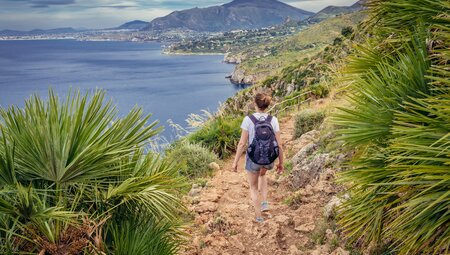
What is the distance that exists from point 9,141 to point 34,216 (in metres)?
0.71

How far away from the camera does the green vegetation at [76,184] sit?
116 inches

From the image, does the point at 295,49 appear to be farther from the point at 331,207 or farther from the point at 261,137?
the point at 331,207

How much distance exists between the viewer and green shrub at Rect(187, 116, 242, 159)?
11273 millimetres

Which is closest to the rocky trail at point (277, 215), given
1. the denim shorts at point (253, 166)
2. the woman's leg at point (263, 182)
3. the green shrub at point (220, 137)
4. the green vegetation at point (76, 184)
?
the woman's leg at point (263, 182)

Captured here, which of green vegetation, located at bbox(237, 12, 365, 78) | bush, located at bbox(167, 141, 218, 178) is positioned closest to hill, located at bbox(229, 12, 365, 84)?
green vegetation, located at bbox(237, 12, 365, 78)

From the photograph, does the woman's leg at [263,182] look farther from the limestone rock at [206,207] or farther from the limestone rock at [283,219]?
the limestone rock at [206,207]

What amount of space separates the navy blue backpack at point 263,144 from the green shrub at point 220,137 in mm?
5773

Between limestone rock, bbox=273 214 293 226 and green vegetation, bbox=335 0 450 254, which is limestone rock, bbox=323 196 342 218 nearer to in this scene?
limestone rock, bbox=273 214 293 226

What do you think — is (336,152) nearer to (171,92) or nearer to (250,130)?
(250,130)

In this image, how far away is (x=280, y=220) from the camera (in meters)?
5.67

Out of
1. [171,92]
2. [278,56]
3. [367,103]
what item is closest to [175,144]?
[367,103]

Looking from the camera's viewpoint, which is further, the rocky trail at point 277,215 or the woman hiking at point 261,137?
the woman hiking at point 261,137

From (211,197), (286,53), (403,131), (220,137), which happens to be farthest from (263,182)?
(286,53)

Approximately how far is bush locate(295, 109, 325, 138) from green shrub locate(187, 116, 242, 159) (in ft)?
5.67
